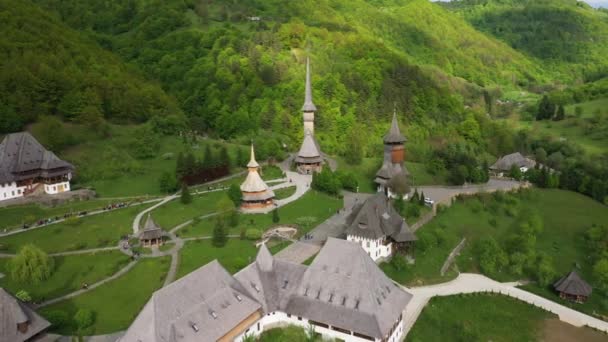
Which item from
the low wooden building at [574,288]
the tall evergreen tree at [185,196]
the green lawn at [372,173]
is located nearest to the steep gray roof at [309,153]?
the green lawn at [372,173]

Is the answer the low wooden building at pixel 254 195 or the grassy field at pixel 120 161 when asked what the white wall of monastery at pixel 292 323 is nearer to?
the low wooden building at pixel 254 195

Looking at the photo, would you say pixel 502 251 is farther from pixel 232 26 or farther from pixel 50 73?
pixel 232 26

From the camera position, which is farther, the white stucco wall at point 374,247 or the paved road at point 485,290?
the white stucco wall at point 374,247

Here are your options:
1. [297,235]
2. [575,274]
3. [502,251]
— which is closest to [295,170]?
[297,235]

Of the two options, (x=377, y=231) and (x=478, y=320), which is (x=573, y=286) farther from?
(x=377, y=231)

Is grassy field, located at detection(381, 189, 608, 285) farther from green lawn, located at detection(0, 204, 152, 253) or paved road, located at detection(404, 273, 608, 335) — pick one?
green lawn, located at detection(0, 204, 152, 253)

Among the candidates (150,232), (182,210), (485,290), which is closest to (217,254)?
(150,232)

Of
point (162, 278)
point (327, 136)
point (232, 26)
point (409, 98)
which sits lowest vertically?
point (162, 278)
